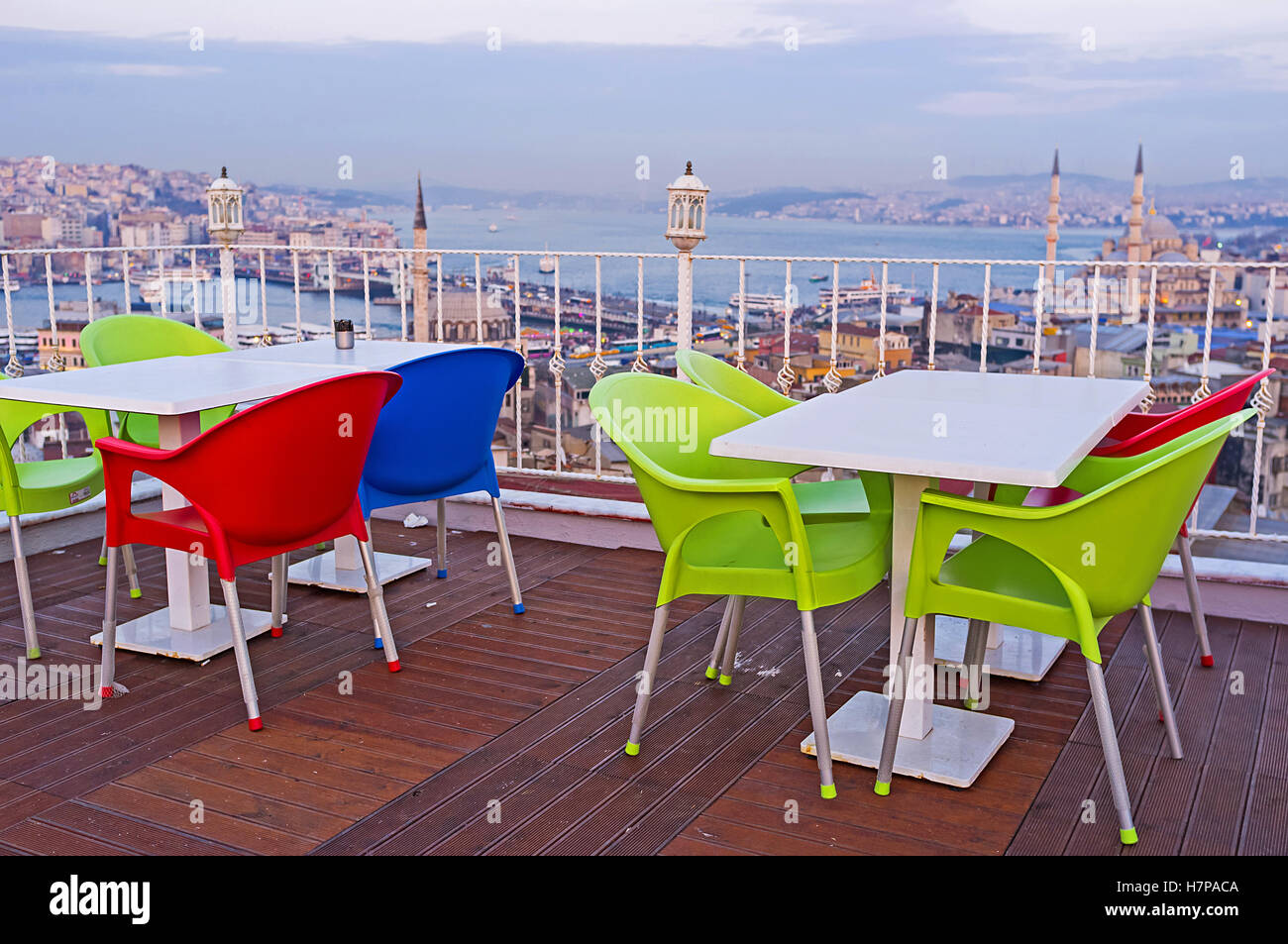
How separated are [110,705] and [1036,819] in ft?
8.13

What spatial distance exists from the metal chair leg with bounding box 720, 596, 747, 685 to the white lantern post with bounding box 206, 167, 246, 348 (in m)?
3.44

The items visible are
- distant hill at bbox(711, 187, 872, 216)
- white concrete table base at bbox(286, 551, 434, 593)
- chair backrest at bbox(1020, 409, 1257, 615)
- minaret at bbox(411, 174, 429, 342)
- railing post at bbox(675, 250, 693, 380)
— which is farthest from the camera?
distant hill at bbox(711, 187, 872, 216)

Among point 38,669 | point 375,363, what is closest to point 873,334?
point 375,363

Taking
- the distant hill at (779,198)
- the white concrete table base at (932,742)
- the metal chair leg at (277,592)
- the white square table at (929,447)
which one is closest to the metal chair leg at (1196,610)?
the white square table at (929,447)

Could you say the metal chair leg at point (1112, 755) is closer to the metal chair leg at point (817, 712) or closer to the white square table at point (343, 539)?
the metal chair leg at point (817, 712)

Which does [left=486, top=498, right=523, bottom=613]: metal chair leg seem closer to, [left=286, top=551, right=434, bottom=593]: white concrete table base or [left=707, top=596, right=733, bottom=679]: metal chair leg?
[left=286, top=551, right=434, bottom=593]: white concrete table base

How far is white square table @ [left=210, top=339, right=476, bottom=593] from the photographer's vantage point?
3.79 m

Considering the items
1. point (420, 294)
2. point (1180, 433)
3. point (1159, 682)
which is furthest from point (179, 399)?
point (420, 294)

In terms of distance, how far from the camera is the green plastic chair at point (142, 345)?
4.09 meters

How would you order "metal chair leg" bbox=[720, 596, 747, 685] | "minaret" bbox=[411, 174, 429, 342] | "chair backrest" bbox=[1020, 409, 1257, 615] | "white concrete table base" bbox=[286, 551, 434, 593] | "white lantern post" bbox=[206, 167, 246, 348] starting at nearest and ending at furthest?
"chair backrest" bbox=[1020, 409, 1257, 615] < "metal chair leg" bbox=[720, 596, 747, 685] < "white concrete table base" bbox=[286, 551, 434, 593] < "white lantern post" bbox=[206, 167, 246, 348] < "minaret" bbox=[411, 174, 429, 342]

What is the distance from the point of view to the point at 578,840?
2.28 m

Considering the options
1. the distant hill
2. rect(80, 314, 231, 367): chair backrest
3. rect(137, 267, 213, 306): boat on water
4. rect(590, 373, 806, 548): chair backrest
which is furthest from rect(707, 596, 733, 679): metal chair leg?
the distant hill
